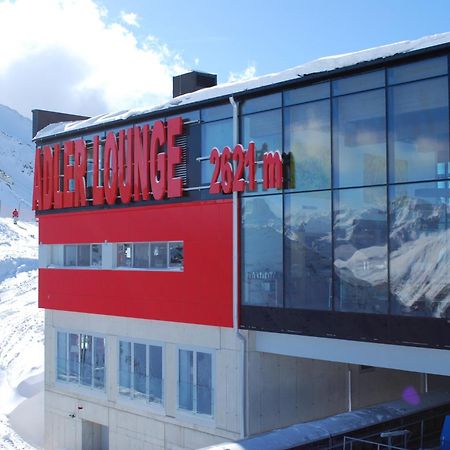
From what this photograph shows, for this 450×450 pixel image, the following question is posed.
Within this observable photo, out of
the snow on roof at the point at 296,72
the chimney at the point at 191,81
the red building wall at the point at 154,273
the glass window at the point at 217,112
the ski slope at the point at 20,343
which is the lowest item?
the ski slope at the point at 20,343

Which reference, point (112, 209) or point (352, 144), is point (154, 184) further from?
point (352, 144)

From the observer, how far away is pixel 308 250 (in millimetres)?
18422

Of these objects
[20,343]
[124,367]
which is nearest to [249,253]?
[124,367]

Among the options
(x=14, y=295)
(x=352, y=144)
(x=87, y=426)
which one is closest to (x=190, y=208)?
(x=352, y=144)

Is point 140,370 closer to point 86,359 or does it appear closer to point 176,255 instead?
point 86,359

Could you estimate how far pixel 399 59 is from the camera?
53.7 feet

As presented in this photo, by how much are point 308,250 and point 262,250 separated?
5.20 ft

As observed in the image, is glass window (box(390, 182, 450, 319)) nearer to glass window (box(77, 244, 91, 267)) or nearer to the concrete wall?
the concrete wall

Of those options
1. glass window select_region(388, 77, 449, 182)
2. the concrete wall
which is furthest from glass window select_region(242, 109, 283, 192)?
the concrete wall

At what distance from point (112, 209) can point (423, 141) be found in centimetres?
1136

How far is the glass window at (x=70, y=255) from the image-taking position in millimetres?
26703

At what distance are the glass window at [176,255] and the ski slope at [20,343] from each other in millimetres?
12785

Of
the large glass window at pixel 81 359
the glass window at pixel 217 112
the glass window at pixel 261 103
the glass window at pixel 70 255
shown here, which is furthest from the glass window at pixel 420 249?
the glass window at pixel 70 255

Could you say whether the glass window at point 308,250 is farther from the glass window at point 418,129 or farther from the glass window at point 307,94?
the glass window at point 307,94
